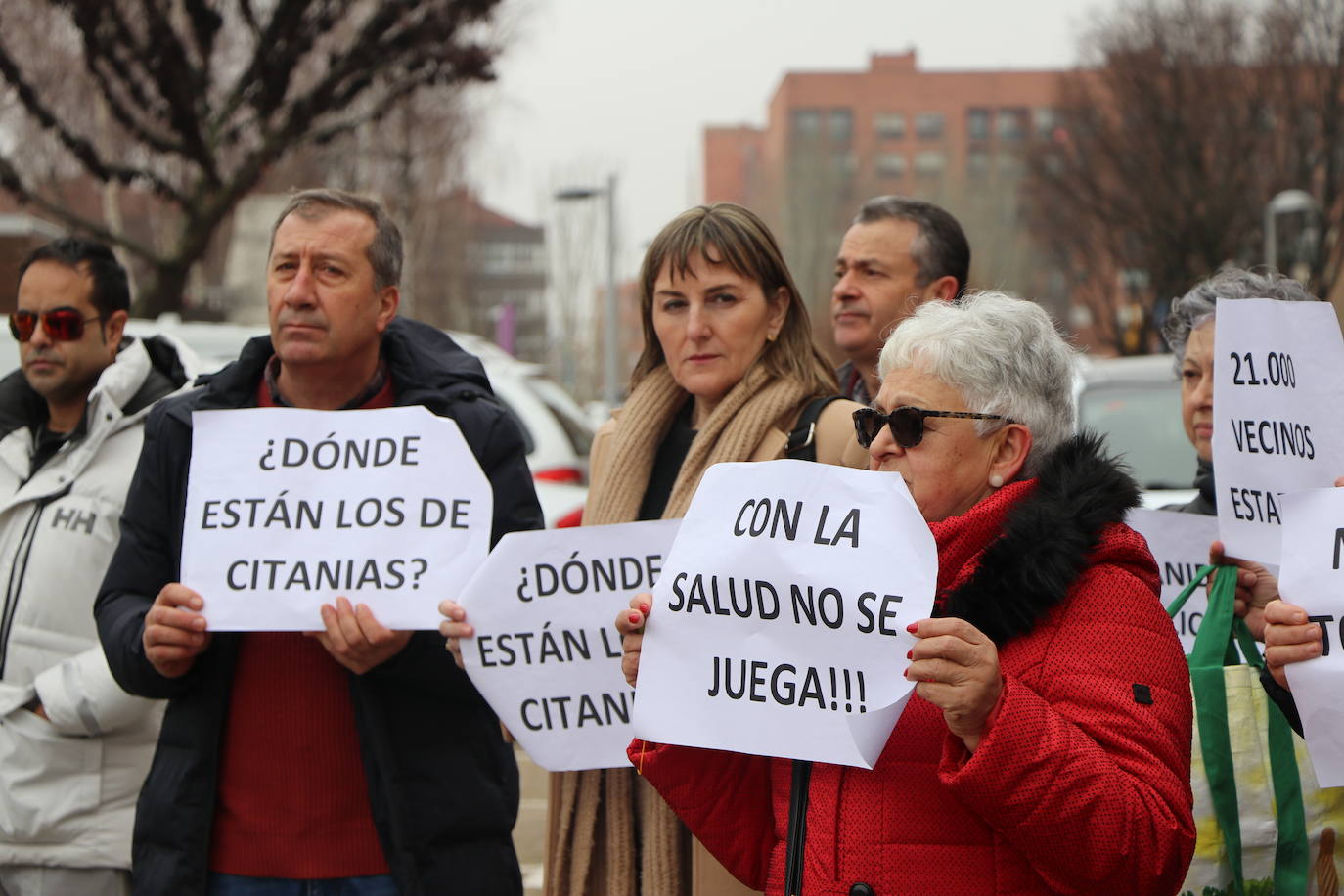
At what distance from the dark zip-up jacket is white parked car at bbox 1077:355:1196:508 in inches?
185

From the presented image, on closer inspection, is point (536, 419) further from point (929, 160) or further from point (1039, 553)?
point (929, 160)

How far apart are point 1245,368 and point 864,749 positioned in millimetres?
1371

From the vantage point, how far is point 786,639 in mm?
2354

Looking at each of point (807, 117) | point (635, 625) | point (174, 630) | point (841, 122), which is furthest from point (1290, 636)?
point (841, 122)

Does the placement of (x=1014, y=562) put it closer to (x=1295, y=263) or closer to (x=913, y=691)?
(x=913, y=691)

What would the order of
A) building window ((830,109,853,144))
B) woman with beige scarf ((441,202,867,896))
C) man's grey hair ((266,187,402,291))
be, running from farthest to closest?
building window ((830,109,853,144))
man's grey hair ((266,187,402,291))
woman with beige scarf ((441,202,867,896))

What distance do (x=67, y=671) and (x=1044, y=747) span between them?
94.6 inches

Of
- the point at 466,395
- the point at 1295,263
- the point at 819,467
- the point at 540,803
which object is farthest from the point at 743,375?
the point at 1295,263

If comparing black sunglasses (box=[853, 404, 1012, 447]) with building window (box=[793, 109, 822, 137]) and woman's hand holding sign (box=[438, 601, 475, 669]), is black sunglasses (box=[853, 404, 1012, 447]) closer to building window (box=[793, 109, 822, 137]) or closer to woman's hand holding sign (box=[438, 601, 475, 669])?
woman's hand holding sign (box=[438, 601, 475, 669])

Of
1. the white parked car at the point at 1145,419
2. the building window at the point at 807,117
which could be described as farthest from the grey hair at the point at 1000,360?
the building window at the point at 807,117

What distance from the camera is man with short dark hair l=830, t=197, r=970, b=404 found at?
429 cm

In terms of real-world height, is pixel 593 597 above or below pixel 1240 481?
below

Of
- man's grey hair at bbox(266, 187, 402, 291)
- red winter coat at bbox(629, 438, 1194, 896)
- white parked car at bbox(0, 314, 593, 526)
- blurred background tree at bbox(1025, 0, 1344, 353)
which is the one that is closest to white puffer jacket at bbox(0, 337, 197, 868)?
man's grey hair at bbox(266, 187, 402, 291)

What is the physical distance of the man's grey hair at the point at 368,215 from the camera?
3238 mm
